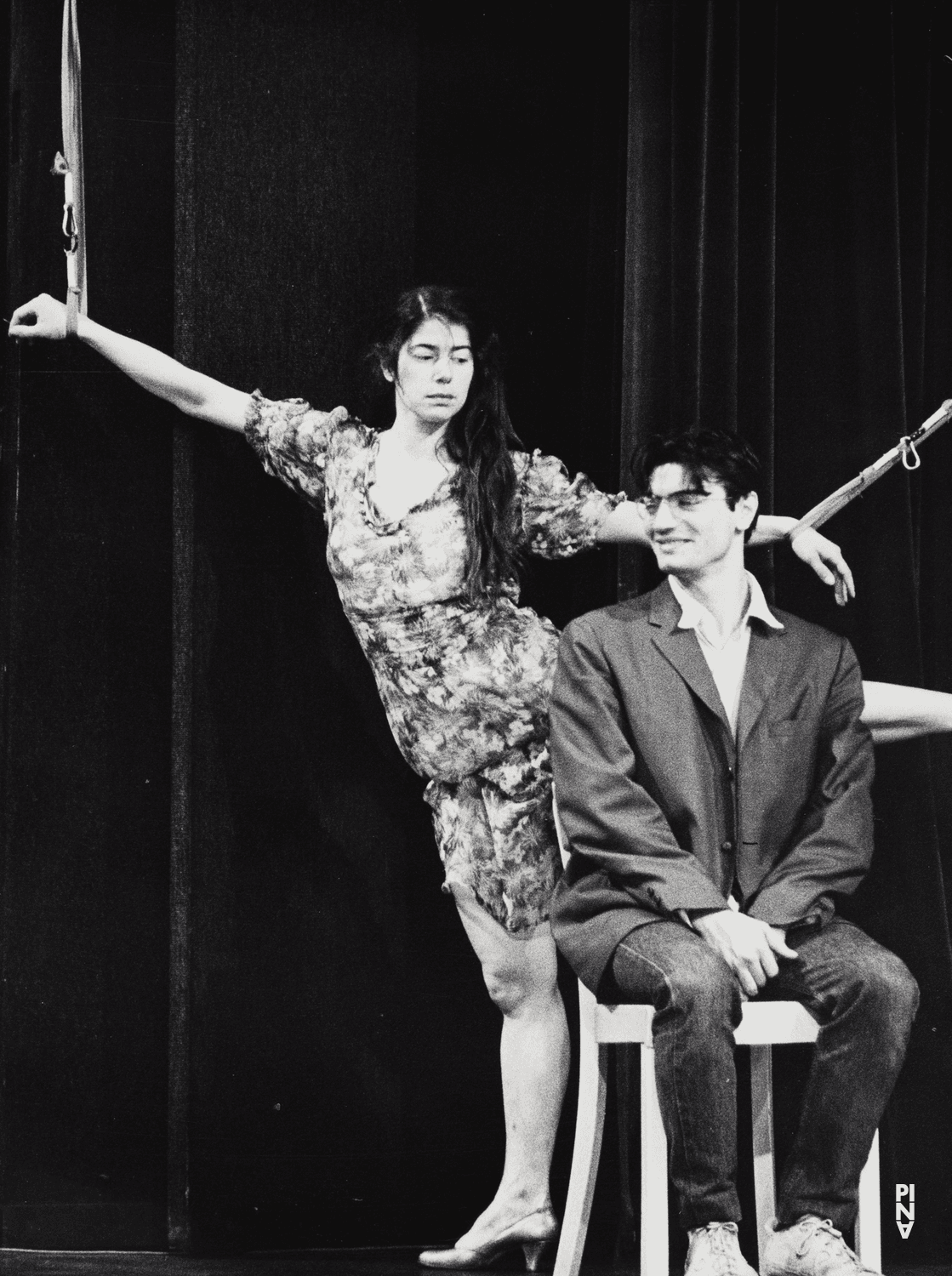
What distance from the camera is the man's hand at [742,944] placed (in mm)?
2320

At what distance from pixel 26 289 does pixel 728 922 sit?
5.51ft

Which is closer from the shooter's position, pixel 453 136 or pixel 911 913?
pixel 911 913

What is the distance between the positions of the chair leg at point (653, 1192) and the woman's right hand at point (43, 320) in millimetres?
1563

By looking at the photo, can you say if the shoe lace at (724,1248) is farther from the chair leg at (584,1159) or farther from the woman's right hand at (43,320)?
the woman's right hand at (43,320)

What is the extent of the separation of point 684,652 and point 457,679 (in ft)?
1.39

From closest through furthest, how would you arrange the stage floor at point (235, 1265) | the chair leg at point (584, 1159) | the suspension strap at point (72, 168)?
1. the chair leg at point (584, 1159)
2. the stage floor at point (235, 1265)
3. the suspension strap at point (72, 168)

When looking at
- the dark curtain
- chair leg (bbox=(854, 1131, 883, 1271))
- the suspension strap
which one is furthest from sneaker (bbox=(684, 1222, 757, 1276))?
the suspension strap

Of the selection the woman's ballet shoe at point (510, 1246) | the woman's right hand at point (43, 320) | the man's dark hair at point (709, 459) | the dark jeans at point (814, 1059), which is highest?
the woman's right hand at point (43, 320)

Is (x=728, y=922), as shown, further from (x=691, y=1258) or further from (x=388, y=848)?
(x=388, y=848)

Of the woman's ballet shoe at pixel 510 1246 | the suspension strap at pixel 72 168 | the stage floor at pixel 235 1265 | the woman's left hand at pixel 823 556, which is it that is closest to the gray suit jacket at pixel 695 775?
the woman's left hand at pixel 823 556

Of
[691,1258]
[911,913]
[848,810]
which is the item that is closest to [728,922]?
[848,810]

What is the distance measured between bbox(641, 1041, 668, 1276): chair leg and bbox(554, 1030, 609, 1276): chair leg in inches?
7.0

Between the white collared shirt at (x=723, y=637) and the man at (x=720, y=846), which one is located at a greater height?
the white collared shirt at (x=723, y=637)

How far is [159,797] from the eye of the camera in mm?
3074
